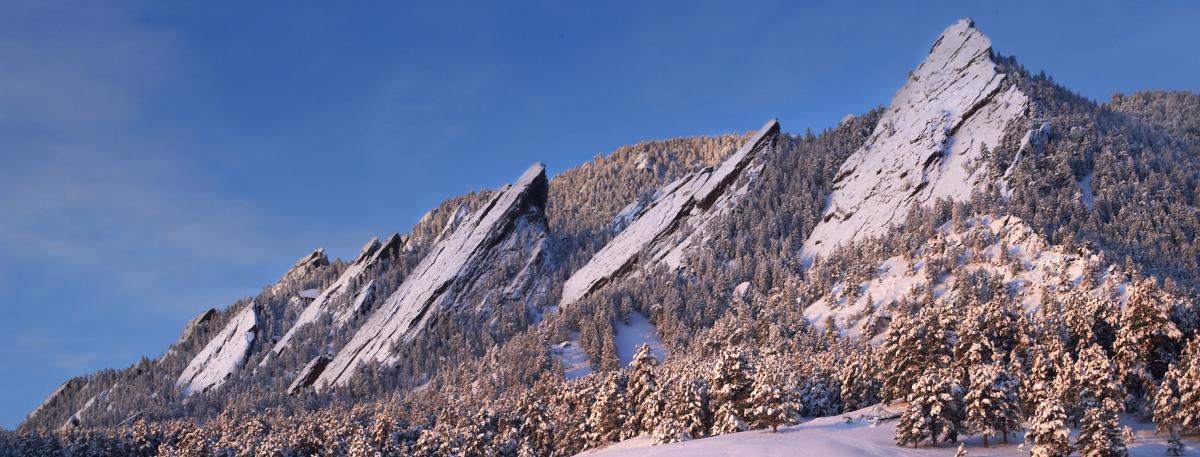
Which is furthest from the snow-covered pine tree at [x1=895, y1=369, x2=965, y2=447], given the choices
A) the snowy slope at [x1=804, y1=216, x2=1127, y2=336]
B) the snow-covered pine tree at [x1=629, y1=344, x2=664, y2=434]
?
the snowy slope at [x1=804, y1=216, x2=1127, y2=336]

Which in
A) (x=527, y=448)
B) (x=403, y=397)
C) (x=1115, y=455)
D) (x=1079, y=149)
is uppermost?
(x=1079, y=149)

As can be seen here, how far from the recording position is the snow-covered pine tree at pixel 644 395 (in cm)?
8400

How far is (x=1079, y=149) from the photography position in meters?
168

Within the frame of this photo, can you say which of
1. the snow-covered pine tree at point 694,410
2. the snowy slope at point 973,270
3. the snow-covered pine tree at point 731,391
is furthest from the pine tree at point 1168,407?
the snowy slope at point 973,270

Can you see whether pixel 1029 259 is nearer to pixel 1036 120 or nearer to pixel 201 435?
pixel 1036 120

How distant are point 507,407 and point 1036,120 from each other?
11524 cm

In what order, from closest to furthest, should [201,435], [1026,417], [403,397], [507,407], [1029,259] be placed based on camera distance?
1. [1026,417]
2. [507,407]
3. [201,435]
4. [1029,259]
5. [403,397]

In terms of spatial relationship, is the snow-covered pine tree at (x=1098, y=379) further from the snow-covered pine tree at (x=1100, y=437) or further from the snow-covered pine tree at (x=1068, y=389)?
the snow-covered pine tree at (x=1100, y=437)

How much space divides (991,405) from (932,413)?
4.04m

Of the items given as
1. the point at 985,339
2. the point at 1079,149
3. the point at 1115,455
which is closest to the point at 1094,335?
the point at 985,339

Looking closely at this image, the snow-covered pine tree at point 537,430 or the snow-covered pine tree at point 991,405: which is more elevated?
the snow-covered pine tree at point 537,430

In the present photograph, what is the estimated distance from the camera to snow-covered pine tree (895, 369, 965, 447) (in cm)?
6950

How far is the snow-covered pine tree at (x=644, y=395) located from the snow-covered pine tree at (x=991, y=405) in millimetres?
24999

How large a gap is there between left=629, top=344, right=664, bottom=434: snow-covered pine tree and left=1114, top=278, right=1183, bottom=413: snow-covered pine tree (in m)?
36.0
